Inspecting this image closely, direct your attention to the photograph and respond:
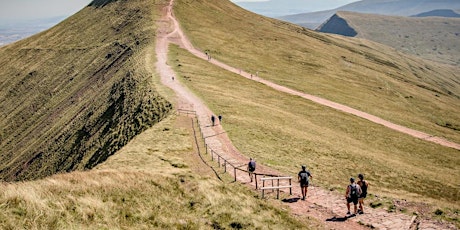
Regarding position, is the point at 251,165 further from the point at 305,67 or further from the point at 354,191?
the point at 305,67

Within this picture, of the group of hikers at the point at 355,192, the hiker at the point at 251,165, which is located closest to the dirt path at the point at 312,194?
the group of hikers at the point at 355,192

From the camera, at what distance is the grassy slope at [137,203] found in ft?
47.6

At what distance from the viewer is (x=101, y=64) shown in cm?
9919

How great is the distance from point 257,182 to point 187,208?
8693 mm

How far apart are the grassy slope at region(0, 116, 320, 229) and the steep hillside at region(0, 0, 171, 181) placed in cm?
2182

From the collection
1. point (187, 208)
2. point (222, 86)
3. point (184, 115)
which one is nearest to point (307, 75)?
point (222, 86)

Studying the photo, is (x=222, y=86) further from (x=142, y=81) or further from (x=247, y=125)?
(x=247, y=125)

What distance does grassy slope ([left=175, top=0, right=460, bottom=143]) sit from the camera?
78000 mm

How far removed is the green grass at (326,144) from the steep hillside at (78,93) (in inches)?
494

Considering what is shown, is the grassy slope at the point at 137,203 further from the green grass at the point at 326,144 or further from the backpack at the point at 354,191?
the green grass at the point at 326,144

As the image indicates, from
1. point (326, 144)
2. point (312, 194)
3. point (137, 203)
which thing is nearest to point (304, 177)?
point (312, 194)

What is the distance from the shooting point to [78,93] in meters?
86.2

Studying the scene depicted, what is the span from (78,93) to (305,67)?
6754 centimetres

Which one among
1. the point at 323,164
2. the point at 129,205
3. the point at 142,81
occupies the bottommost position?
the point at 323,164
